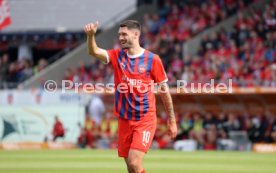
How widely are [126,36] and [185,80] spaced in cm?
1919

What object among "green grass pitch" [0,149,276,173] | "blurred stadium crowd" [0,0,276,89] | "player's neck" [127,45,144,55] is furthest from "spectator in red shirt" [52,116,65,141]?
"player's neck" [127,45,144,55]

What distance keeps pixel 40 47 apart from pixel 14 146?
44.2 ft

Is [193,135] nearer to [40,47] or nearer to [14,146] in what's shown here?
[14,146]

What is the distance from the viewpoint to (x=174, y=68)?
30.6 metres

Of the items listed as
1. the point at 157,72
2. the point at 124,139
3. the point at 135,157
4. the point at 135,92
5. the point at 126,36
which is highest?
the point at 126,36

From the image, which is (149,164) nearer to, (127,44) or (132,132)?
(132,132)

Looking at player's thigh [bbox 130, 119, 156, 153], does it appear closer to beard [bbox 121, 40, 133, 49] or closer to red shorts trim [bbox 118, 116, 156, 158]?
red shorts trim [bbox 118, 116, 156, 158]

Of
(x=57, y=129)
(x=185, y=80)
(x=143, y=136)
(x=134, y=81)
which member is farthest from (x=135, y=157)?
(x=185, y=80)

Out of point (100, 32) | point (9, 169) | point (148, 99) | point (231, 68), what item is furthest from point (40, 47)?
point (148, 99)

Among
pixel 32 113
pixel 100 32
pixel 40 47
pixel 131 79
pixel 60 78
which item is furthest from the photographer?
pixel 40 47

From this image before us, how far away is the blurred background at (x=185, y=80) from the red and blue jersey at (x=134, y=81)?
16.3 m

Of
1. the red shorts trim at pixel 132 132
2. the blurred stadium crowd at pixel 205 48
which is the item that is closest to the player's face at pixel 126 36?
the red shorts trim at pixel 132 132

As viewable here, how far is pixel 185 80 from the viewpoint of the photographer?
28938 mm

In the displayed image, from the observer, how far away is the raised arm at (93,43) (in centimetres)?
918
